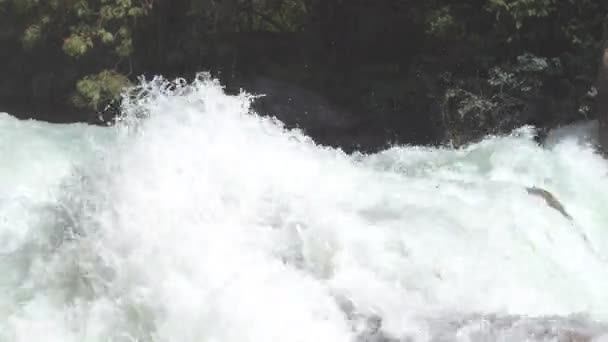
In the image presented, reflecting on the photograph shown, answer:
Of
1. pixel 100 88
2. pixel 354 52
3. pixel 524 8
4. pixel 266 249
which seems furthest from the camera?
pixel 100 88

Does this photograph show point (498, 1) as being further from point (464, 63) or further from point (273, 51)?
point (273, 51)

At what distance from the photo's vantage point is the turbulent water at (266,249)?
4.51 metres

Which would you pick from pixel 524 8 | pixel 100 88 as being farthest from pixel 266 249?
pixel 100 88

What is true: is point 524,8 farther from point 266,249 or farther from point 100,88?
point 100,88

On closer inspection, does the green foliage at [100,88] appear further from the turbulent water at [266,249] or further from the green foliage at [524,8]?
the green foliage at [524,8]

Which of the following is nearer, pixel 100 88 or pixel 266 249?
pixel 266 249

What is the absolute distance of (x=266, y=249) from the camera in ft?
16.4

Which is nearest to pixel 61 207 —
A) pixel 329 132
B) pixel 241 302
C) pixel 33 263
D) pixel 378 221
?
pixel 33 263

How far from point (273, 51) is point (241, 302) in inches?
328

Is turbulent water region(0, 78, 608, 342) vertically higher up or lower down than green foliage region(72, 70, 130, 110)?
lower down

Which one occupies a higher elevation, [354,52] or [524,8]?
[354,52]

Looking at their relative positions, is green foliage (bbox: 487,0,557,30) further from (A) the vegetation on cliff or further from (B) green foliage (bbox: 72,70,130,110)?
(B) green foliage (bbox: 72,70,130,110)

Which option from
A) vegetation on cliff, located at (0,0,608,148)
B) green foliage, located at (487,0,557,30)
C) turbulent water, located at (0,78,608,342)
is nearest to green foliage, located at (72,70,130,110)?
vegetation on cliff, located at (0,0,608,148)

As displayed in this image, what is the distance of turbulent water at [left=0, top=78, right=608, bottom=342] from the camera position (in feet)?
14.8
